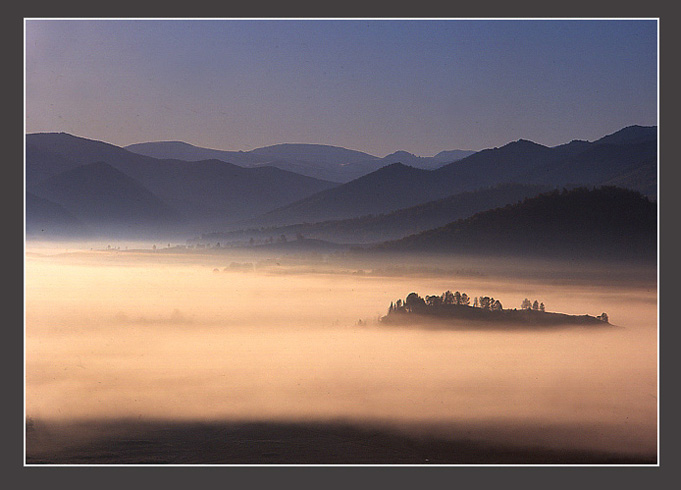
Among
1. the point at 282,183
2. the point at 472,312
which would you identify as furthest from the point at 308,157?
the point at 472,312

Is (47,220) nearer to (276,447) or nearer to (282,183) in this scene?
(282,183)

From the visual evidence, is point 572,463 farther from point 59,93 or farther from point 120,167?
point 59,93

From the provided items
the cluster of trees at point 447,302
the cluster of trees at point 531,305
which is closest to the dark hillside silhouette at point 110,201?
the cluster of trees at point 447,302

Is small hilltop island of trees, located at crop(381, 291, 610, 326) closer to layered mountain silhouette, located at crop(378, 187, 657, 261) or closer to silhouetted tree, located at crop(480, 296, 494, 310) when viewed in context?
silhouetted tree, located at crop(480, 296, 494, 310)

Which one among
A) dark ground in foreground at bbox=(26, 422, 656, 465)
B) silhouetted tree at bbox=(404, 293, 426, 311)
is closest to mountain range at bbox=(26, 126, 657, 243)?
silhouetted tree at bbox=(404, 293, 426, 311)

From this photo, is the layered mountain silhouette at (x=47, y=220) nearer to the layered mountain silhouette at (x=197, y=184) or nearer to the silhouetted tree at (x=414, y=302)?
the layered mountain silhouette at (x=197, y=184)
